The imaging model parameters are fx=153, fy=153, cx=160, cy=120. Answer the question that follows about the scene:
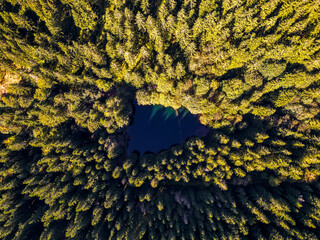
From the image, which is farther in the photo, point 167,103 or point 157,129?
point 157,129

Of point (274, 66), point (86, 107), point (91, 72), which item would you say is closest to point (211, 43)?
point (274, 66)

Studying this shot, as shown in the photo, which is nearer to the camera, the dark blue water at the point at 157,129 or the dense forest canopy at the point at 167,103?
the dense forest canopy at the point at 167,103

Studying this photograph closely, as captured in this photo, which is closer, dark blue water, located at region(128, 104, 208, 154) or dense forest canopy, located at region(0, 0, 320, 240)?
dense forest canopy, located at region(0, 0, 320, 240)

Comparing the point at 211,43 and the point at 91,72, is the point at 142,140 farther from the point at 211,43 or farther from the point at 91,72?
the point at 211,43

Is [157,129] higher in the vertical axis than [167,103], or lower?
lower
